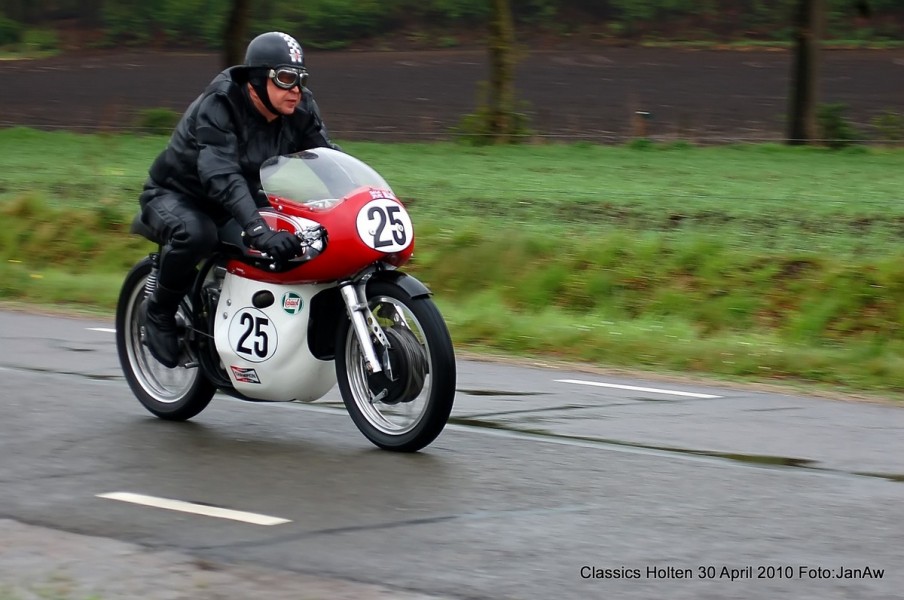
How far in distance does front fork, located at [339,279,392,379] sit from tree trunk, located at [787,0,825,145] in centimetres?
2289

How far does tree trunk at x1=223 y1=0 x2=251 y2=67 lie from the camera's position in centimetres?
3266

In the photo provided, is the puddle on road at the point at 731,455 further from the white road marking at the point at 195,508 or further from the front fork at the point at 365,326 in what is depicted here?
the white road marking at the point at 195,508

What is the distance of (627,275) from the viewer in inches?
581

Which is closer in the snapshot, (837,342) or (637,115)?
(837,342)

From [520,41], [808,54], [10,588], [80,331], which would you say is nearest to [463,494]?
[10,588]

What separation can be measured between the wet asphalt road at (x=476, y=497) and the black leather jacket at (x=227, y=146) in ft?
3.93

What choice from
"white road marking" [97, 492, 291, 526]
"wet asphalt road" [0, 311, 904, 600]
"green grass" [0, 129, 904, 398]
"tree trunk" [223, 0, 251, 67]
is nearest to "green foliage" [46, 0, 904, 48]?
"tree trunk" [223, 0, 251, 67]

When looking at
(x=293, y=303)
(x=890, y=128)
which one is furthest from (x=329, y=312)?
(x=890, y=128)

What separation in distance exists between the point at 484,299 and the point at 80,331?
12.7 ft

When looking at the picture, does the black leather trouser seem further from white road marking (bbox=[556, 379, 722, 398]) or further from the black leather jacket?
white road marking (bbox=[556, 379, 722, 398])

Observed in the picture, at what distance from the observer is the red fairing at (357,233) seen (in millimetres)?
7289

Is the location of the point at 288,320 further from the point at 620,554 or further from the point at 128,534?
the point at 620,554

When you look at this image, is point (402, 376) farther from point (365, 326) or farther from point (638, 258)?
point (638, 258)

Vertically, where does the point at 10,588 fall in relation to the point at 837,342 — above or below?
above
